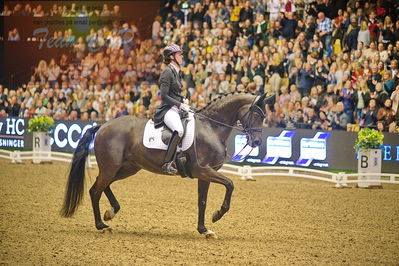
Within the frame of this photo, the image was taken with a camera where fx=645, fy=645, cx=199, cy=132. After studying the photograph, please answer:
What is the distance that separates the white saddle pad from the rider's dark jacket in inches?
5.4

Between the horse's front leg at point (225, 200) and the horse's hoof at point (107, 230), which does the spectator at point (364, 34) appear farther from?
the horse's hoof at point (107, 230)

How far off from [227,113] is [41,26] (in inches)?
776

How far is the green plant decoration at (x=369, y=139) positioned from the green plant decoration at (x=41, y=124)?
10426mm

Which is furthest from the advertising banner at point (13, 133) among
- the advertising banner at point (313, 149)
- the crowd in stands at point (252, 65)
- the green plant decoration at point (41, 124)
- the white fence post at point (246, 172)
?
the white fence post at point (246, 172)

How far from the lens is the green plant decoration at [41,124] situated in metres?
21.5

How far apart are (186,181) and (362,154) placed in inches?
183

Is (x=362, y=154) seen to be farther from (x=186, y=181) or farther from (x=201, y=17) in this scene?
(x=201, y=17)

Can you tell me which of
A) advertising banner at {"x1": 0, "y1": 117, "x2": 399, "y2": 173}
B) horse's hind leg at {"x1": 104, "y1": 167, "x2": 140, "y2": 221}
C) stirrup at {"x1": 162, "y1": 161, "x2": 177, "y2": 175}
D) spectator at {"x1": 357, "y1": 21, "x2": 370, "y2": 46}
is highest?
spectator at {"x1": 357, "y1": 21, "x2": 370, "y2": 46}

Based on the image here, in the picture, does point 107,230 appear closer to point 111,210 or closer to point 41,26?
point 111,210

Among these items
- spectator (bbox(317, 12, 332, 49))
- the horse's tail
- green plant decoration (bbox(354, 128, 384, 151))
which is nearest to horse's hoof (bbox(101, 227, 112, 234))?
the horse's tail

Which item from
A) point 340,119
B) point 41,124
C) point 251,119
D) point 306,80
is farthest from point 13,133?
point 251,119

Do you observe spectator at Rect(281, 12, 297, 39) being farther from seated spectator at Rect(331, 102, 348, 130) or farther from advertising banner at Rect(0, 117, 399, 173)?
advertising banner at Rect(0, 117, 399, 173)

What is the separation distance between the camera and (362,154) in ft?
53.9

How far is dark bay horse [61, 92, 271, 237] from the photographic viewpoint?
966 centimetres
